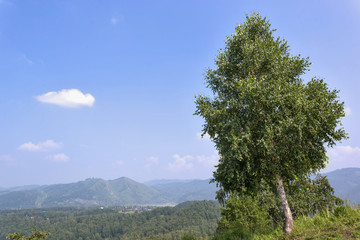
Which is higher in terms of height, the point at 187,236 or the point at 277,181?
the point at 277,181

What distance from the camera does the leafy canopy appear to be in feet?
44.2

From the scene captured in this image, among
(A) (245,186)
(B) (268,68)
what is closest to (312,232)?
(A) (245,186)

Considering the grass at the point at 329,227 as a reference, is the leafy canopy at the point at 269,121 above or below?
above

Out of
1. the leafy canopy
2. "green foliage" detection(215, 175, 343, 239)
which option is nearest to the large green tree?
the leafy canopy

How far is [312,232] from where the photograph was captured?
1238cm

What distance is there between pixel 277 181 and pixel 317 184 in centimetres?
2970

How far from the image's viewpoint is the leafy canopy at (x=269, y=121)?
13.5 meters

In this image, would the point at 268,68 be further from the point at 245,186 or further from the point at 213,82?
the point at 245,186

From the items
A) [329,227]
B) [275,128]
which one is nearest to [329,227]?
[329,227]

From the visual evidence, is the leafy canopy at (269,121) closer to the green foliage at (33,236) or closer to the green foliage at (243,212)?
the green foliage at (243,212)

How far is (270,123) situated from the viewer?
13797 mm

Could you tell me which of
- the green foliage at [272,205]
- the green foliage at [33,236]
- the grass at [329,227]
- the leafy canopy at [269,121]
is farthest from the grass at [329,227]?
the green foliage at [33,236]

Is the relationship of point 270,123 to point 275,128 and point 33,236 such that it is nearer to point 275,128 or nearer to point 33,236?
point 275,128

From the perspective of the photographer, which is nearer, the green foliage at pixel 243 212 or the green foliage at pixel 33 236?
the green foliage at pixel 33 236
